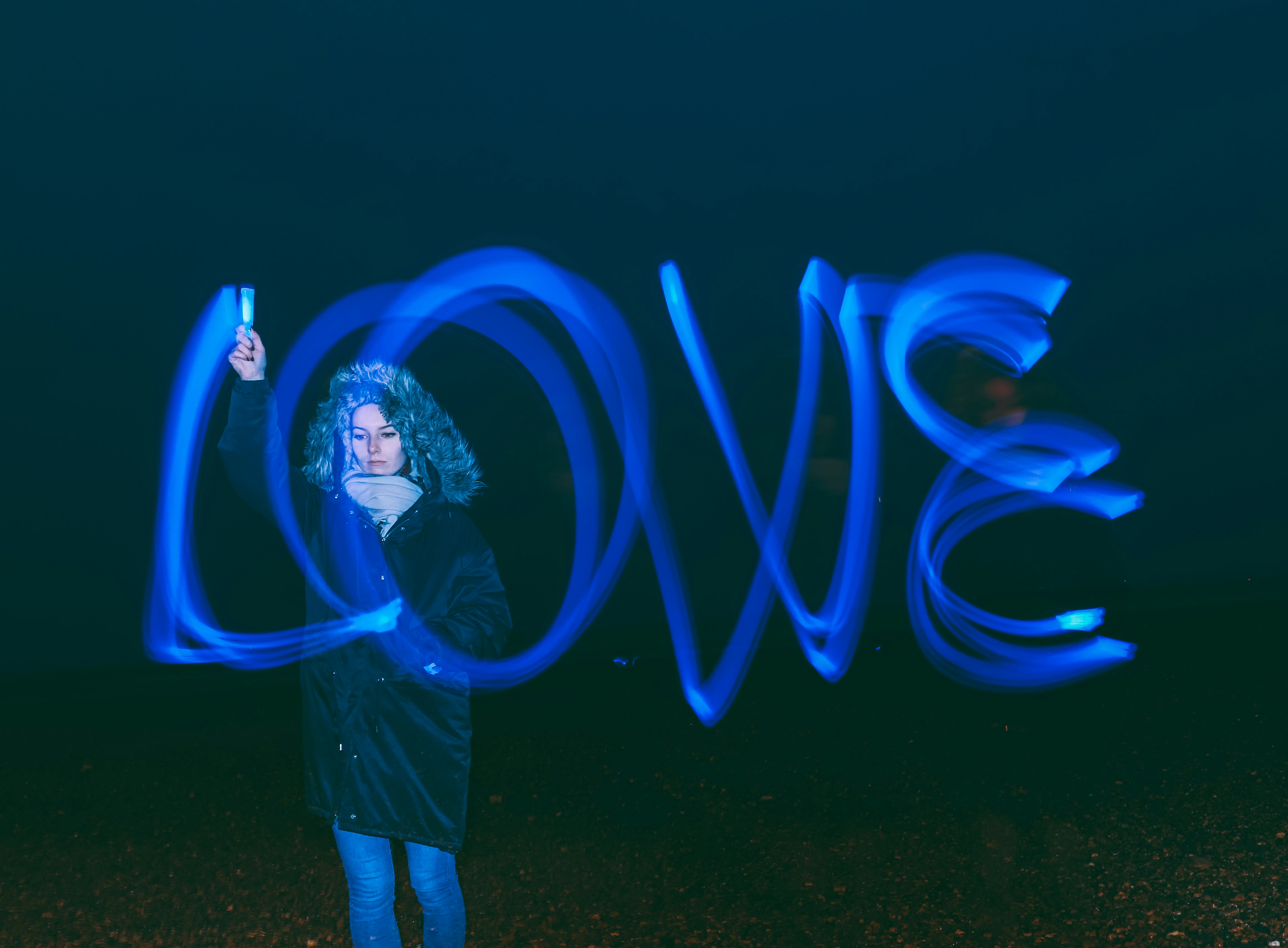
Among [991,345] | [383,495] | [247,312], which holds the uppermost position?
[991,345]

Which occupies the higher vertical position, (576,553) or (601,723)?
(576,553)

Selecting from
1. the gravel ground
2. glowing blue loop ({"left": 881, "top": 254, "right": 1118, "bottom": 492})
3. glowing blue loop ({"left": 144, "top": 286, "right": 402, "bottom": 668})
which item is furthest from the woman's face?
glowing blue loop ({"left": 881, "top": 254, "right": 1118, "bottom": 492})

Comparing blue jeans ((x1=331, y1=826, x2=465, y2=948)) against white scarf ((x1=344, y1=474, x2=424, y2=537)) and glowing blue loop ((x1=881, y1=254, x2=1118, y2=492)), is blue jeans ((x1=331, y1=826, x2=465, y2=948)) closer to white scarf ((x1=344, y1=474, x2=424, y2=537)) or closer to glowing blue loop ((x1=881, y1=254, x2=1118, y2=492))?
white scarf ((x1=344, y1=474, x2=424, y2=537))

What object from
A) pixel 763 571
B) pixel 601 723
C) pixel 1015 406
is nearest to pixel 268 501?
pixel 763 571

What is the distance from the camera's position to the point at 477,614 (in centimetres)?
185

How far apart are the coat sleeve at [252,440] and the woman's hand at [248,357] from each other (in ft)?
0.05

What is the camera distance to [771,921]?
7.63 feet

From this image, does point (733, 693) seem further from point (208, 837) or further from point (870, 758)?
point (208, 837)

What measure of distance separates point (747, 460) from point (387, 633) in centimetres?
294

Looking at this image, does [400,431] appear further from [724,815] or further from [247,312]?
[724,815]

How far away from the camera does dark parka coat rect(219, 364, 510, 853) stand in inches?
70.7

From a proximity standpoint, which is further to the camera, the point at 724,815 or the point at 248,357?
the point at 724,815

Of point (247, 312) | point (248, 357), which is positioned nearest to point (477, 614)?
point (248, 357)

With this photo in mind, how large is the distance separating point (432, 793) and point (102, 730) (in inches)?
113
